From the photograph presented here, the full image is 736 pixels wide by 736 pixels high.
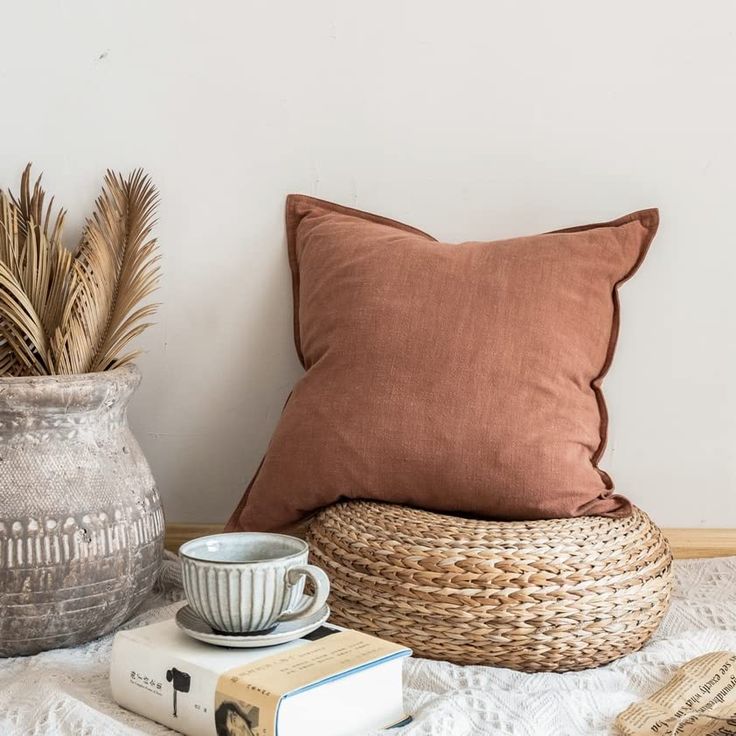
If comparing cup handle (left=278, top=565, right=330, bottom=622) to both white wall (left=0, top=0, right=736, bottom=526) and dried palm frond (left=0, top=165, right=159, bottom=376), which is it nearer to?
dried palm frond (left=0, top=165, right=159, bottom=376)

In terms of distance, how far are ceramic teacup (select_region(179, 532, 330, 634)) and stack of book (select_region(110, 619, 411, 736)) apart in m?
0.03

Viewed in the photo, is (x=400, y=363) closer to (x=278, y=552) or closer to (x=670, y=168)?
(x=278, y=552)

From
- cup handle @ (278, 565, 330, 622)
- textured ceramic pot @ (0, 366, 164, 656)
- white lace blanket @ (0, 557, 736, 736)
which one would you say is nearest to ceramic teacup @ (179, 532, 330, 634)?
cup handle @ (278, 565, 330, 622)

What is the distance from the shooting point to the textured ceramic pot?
3.72ft

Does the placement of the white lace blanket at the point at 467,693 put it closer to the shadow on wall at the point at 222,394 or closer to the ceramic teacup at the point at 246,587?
the ceramic teacup at the point at 246,587

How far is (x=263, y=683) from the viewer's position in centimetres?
82

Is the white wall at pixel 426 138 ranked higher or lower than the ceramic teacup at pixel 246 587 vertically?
higher

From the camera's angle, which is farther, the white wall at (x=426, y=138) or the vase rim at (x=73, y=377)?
the white wall at (x=426, y=138)

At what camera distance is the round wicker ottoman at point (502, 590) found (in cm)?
108

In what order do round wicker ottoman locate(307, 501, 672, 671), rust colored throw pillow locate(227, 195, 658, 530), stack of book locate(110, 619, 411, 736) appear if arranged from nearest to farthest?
stack of book locate(110, 619, 411, 736)
round wicker ottoman locate(307, 501, 672, 671)
rust colored throw pillow locate(227, 195, 658, 530)

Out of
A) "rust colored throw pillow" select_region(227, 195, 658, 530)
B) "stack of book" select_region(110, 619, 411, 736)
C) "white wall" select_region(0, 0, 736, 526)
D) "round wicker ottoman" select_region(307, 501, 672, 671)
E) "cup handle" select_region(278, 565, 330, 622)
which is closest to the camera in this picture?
"stack of book" select_region(110, 619, 411, 736)

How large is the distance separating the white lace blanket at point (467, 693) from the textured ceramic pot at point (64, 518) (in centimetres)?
5

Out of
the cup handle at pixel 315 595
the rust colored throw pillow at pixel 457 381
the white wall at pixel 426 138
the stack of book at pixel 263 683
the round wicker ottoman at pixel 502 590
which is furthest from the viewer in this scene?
the white wall at pixel 426 138

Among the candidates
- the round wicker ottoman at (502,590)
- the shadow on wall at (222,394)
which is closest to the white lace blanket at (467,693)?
the round wicker ottoman at (502,590)
